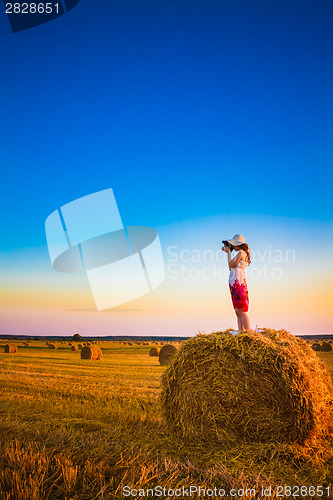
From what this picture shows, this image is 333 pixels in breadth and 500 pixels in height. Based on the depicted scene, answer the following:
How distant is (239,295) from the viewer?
618cm

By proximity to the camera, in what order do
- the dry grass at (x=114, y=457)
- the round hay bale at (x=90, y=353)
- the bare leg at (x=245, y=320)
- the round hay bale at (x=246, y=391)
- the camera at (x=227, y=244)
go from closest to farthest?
the dry grass at (x=114, y=457) → the round hay bale at (x=246, y=391) → the bare leg at (x=245, y=320) → the camera at (x=227, y=244) → the round hay bale at (x=90, y=353)

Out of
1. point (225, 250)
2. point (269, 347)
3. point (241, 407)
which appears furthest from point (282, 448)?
point (225, 250)

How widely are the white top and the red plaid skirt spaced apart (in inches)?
2.3

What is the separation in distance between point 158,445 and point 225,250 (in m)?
3.35

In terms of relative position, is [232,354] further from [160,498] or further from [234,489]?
[160,498]

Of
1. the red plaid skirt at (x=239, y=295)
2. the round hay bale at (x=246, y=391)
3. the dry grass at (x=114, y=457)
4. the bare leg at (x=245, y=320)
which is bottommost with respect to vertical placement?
the dry grass at (x=114, y=457)

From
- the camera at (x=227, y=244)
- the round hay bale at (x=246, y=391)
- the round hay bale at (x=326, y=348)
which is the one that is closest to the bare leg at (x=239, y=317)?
the round hay bale at (x=246, y=391)

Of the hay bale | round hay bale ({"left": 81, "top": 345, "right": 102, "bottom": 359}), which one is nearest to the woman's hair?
round hay bale ({"left": 81, "top": 345, "right": 102, "bottom": 359})

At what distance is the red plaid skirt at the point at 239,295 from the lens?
616cm

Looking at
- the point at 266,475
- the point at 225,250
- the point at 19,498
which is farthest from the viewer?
the point at 225,250

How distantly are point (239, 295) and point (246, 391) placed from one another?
158 centimetres

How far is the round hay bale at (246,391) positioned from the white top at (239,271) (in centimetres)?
101

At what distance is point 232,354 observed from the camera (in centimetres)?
545

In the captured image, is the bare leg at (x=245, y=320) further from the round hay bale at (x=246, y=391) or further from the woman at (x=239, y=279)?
the round hay bale at (x=246, y=391)
